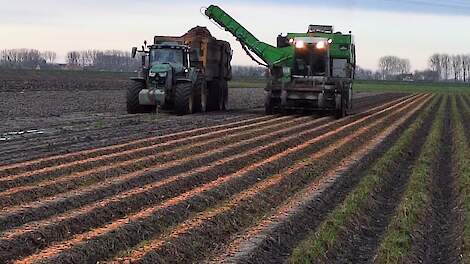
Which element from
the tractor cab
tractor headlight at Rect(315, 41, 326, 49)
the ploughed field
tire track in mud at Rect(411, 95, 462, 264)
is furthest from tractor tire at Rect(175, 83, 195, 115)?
tire track in mud at Rect(411, 95, 462, 264)

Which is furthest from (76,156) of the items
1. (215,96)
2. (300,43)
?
(215,96)

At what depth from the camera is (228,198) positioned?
940cm

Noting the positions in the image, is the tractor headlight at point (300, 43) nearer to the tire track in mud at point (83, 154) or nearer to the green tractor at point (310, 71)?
the green tractor at point (310, 71)

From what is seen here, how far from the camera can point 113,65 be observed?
15038 centimetres

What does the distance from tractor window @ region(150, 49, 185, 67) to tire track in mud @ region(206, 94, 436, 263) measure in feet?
35.2

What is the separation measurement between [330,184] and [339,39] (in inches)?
593

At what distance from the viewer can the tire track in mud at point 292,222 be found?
668 centimetres

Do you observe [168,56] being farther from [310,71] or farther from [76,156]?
[76,156]

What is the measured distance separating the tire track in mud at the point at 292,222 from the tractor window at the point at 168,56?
1072 cm

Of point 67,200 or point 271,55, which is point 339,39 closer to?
point 271,55

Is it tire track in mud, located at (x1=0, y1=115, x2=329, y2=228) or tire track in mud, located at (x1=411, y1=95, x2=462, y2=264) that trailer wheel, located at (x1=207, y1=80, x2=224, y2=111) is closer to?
tire track in mud, located at (x1=0, y1=115, x2=329, y2=228)

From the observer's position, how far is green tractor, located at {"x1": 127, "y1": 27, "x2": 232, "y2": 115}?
22734mm

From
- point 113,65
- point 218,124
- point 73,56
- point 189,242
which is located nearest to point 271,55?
point 218,124

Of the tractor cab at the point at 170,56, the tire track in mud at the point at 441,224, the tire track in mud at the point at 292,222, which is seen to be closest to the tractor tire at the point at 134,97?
the tractor cab at the point at 170,56
